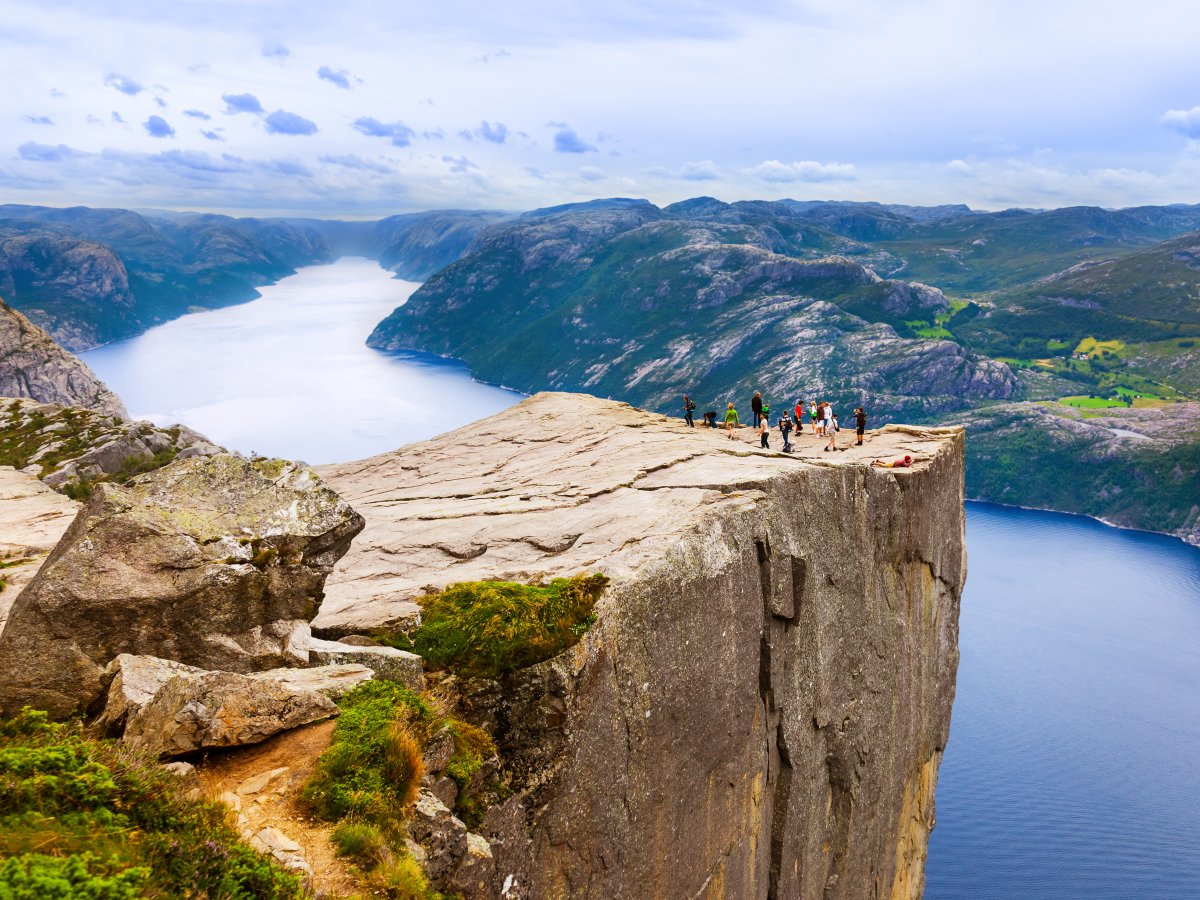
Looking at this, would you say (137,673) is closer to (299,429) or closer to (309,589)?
(309,589)

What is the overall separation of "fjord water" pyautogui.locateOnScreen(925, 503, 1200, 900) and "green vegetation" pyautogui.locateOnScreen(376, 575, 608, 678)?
61.6 metres

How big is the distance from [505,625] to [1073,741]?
88.8 m

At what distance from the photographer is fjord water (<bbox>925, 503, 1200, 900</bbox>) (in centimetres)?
6112

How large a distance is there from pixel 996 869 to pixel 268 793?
6978cm

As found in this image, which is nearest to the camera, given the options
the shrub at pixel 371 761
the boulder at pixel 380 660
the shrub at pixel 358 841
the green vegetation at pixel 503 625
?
the shrub at pixel 358 841

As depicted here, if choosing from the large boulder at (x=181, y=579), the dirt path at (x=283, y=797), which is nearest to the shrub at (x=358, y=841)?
the dirt path at (x=283, y=797)

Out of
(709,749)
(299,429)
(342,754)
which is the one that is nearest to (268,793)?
(342,754)

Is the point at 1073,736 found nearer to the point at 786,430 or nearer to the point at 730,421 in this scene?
the point at 730,421

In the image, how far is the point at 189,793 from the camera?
8922 mm

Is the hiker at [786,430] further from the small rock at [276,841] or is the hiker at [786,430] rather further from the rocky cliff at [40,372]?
the rocky cliff at [40,372]

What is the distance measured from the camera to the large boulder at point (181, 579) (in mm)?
10661

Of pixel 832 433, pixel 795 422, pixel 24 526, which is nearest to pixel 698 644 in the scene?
pixel 832 433

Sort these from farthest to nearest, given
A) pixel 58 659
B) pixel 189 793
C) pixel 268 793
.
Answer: pixel 58 659, pixel 268 793, pixel 189 793

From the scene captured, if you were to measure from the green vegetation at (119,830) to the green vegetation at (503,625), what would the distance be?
4.66 metres
